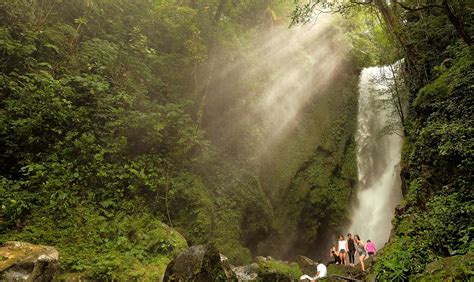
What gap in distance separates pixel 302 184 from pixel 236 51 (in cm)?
769

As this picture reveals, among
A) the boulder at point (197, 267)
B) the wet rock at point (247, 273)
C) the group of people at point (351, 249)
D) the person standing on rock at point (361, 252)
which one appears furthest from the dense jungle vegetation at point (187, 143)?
the group of people at point (351, 249)

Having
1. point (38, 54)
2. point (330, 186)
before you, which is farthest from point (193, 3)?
point (330, 186)

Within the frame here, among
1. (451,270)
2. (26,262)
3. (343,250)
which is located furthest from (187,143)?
(451,270)

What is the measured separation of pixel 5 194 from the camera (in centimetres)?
633

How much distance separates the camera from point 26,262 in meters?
4.93

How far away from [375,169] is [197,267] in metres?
14.8

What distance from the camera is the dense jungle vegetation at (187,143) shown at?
6672 millimetres

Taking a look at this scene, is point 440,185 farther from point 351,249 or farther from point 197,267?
point 197,267

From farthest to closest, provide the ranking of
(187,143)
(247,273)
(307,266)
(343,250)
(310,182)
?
(310,182) → (307,266) → (343,250) → (187,143) → (247,273)

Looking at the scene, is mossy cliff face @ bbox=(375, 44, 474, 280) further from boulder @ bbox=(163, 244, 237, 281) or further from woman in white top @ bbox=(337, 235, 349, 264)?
boulder @ bbox=(163, 244, 237, 281)

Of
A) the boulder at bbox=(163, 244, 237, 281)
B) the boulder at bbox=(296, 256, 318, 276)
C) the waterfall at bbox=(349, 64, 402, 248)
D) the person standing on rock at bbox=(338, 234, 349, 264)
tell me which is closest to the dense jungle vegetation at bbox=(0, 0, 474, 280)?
the boulder at bbox=(163, 244, 237, 281)

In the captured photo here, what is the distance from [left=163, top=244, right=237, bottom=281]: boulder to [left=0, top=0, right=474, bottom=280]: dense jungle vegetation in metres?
0.84

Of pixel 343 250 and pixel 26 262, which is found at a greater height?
pixel 26 262

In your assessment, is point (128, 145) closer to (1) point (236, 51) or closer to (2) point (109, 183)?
(2) point (109, 183)
